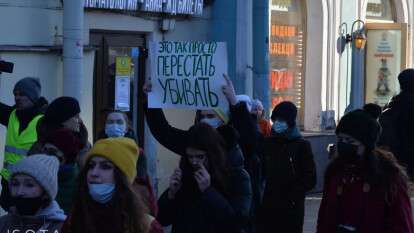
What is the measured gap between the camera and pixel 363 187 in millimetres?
6266

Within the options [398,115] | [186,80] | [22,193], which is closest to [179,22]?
[398,115]

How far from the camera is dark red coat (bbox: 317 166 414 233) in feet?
20.3

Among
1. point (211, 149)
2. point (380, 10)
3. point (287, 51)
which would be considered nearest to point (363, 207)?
point (211, 149)

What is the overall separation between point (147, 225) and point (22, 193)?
65 centimetres

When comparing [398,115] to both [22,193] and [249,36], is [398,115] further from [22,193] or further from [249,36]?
[249,36]

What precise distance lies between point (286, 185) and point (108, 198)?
164 inches

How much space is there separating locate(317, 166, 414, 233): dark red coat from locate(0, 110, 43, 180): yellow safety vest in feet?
9.08

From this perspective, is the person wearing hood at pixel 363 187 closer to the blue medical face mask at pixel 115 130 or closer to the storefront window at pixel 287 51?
Answer: the blue medical face mask at pixel 115 130

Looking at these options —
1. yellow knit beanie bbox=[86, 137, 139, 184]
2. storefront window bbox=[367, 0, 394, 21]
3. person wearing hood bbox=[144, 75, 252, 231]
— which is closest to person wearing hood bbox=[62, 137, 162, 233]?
yellow knit beanie bbox=[86, 137, 139, 184]

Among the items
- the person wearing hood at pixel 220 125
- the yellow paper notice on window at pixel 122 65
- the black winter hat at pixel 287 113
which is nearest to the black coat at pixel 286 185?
the black winter hat at pixel 287 113

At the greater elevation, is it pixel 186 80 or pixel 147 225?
pixel 186 80

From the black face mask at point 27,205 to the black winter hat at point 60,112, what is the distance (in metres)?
2.64

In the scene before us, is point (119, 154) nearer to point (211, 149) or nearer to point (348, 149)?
point (211, 149)

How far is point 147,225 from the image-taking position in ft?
15.5
